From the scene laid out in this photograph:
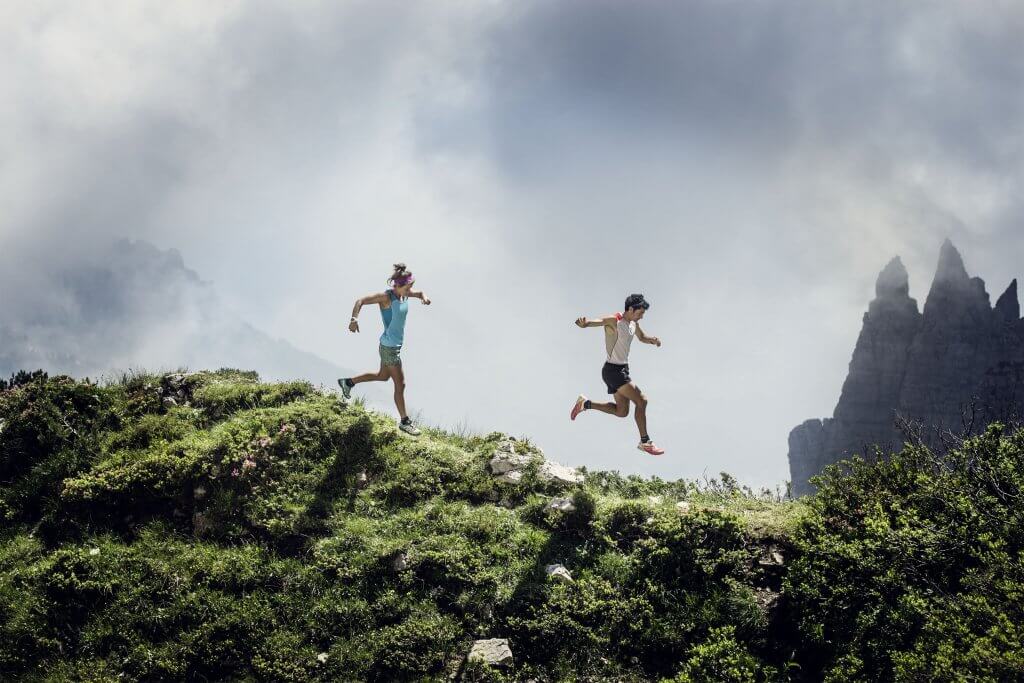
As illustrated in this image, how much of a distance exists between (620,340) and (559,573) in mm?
4113

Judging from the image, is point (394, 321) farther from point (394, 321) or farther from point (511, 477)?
point (511, 477)

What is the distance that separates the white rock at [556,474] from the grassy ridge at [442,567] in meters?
0.12

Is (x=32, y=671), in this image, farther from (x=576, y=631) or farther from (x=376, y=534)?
(x=576, y=631)

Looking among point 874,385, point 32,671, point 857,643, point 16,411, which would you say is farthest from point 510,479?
point 874,385

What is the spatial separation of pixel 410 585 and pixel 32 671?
5.25 m

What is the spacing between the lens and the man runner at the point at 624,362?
1195cm

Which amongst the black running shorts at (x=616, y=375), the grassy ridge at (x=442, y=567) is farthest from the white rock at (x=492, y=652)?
the black running shorts at (x=616, y=375)

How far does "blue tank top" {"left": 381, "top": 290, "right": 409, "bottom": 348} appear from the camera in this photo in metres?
13.5

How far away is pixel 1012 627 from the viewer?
7.60m

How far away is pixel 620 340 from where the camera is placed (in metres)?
12.0

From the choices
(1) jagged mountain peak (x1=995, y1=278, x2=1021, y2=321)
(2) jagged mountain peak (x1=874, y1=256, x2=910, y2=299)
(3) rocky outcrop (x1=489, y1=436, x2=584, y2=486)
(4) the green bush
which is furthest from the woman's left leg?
(2) jagged mountain peak (x1=874, y1=256, x2=910, y2=299)

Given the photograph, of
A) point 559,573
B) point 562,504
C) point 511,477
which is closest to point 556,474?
point 511,477

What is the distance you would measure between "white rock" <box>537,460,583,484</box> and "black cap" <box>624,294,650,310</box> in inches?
131

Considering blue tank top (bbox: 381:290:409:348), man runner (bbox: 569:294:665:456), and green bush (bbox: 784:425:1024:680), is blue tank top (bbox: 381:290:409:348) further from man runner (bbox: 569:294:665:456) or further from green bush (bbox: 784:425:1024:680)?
green bush (bbox: 784:425:1024:680)
